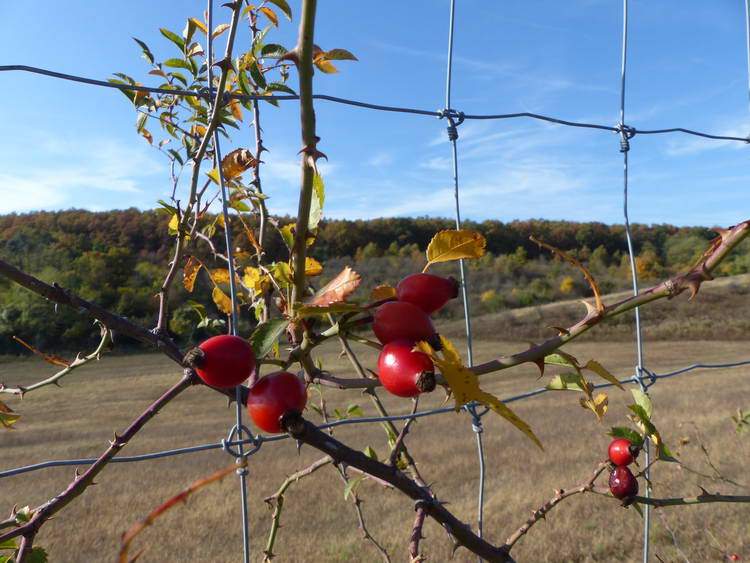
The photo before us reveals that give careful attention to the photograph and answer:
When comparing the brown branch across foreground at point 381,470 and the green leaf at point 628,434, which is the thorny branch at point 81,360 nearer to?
the brown branch across foreground at point 381,470

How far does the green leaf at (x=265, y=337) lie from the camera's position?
0.20m

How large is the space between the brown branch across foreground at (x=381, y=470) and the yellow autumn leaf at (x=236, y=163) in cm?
17

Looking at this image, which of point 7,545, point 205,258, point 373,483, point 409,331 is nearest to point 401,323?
point 409,331

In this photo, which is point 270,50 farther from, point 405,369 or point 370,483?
point 370,483

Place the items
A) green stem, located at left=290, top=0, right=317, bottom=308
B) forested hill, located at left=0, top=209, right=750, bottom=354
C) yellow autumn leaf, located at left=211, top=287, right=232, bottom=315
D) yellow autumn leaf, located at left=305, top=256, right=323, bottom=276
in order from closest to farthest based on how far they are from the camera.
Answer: green stem, located at left=290, top=0, right=317, bottom=308
yellow autumn leaf, located at left=305, top=256, right=323, bottom=276
yellow autumn leaf, located at left=211, top=287, right=232, bottom=315
forested hill, located at left=0, top=209, right=750, bottom=354

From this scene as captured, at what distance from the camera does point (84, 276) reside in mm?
1984

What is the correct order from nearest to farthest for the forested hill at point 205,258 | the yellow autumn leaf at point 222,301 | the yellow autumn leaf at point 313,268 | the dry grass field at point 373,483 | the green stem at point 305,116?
the green stem at point 305,116, the yellow autumn leaf at point 313,268, the yellow autumn leaf at point 222,301, the dry grass field at point 373,483, the forested hill at point 205,258

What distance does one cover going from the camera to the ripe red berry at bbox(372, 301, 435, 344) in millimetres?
191

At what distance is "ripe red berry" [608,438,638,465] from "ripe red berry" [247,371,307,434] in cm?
26

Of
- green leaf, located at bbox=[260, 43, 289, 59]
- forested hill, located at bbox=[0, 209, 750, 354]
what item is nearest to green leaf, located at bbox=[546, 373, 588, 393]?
green leaf, located at bbox=[260, 43, 289, 59]

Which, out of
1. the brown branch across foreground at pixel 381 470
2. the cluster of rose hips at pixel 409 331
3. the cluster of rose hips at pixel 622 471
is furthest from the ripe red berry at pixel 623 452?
the cluster of rose hips at pixel 409 331

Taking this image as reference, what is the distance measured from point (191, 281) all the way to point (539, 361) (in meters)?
0.32

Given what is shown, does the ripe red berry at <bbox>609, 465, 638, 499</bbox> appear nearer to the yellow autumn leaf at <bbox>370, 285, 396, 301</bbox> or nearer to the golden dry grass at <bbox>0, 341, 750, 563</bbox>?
the golden dry grass at <bbox>0, 341, 750, 563</bbox>

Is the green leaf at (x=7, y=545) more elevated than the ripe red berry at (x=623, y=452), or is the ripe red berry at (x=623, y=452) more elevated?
the ripe red berry at (x=623, y=452)
